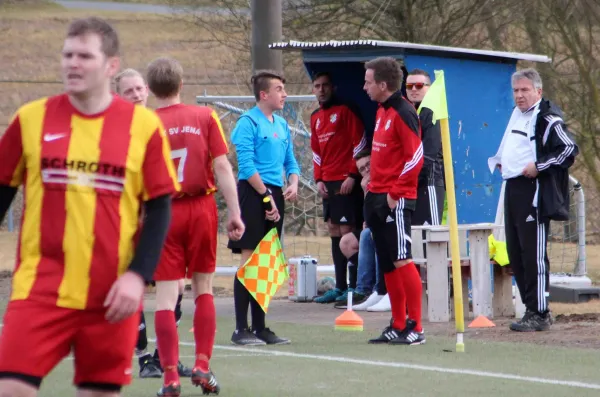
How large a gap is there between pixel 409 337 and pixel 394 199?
1.03 m

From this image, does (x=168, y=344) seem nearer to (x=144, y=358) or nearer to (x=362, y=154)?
(x=144, y=358)

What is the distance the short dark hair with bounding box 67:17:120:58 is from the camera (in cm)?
418

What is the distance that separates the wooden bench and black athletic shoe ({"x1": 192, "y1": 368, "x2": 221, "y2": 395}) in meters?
4.47

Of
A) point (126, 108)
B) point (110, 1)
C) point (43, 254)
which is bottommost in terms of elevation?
point (43, 254)

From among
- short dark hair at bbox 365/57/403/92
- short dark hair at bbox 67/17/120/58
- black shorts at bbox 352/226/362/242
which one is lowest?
black shorts at bbox 352/226/362/242

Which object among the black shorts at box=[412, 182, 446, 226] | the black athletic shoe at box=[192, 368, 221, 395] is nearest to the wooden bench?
the black shorts at box=[412, 182, 446, 226]

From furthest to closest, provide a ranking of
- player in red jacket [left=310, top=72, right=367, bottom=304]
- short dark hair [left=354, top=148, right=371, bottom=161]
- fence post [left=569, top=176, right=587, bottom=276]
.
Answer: fence post [left=569, top=176, right=587, bottom=276]
player in red jacket [left=310, top=72, right=367, bottom=304]
short dark hair [left=354, top=148, right=371, bottom=161]

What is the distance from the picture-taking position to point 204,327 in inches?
269

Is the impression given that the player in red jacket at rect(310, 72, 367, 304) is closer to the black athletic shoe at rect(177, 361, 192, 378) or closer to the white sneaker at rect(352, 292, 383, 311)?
the white sneaker at rect(352, 292, 383, 311)

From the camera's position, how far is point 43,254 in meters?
4.12

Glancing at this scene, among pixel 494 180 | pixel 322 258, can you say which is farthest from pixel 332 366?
pixel 322 258

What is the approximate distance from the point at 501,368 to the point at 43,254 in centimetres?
428

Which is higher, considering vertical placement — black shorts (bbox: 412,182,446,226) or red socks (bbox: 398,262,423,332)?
black shorts (bbox: 412,182,446,226)

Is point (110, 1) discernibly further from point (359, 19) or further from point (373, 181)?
point (373, 181)
